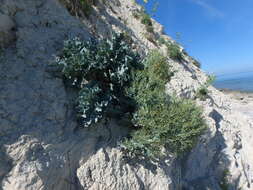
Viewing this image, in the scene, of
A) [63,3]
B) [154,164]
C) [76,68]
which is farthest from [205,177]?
[63,3]

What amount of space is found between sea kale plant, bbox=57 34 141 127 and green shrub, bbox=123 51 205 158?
31 centimetres

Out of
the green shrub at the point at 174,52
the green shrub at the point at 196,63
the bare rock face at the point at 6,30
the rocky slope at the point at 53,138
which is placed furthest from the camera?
the green shrub at the point at 196,63

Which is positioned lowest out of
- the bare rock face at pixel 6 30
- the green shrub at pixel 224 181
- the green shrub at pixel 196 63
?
the green shrub at pixel 224 181

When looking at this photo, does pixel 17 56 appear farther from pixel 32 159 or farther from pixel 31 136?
pixel 32 159

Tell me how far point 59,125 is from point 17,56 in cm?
167

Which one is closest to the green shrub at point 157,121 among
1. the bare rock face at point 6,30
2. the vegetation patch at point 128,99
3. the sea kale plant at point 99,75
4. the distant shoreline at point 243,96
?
the vegetation patch at point 128,99

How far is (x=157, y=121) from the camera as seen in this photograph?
3.14 meters

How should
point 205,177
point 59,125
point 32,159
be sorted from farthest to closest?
point 205,177
point 59,125
point 32,159

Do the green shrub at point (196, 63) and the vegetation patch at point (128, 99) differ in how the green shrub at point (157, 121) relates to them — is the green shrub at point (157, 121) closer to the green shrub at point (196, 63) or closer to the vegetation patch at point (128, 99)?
the vegetation patch at point (128, 99)

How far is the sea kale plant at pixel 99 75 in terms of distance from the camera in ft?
10.3

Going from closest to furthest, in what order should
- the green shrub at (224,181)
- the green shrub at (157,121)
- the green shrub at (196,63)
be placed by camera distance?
the green shrub at (157,121), the green shrub at (224,181), the green shrub at (196,63)

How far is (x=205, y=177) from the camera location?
15.1 ft

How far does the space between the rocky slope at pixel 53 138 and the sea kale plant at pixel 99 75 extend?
290 mm

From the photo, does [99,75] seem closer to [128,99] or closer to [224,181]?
[128,99]
